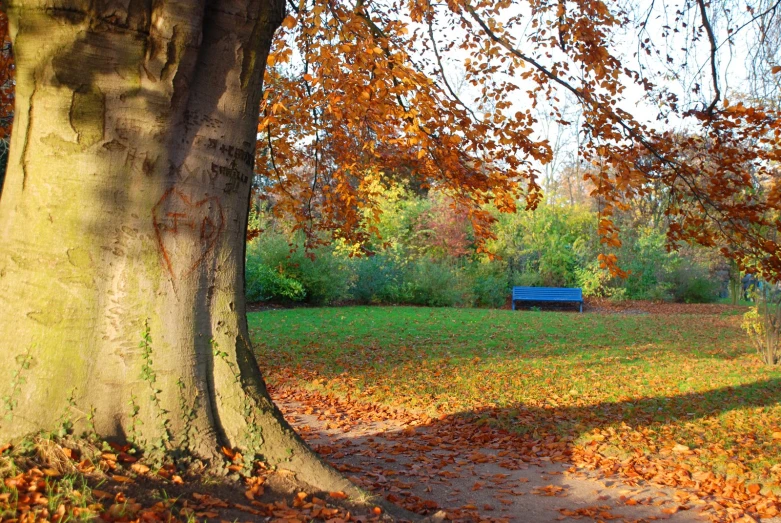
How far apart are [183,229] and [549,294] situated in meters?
20.4

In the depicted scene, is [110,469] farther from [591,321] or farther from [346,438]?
[591,321]

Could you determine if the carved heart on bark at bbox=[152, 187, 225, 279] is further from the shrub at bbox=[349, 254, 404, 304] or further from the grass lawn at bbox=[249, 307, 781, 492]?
the shrub at bbox=[349, 254, 404, 304]

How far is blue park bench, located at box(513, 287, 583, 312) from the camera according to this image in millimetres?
22406

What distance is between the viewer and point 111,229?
323 centimetres

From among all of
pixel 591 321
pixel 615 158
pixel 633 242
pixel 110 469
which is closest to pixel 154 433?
pixel 110 469

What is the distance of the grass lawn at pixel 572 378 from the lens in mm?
5965

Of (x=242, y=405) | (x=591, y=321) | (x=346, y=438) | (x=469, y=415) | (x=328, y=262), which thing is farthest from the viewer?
(x=328, y=262)

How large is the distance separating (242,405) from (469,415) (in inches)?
155

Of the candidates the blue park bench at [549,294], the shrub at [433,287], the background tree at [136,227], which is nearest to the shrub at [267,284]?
the shrub at [433,287]

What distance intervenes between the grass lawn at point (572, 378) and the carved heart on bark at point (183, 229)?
13.0 feet

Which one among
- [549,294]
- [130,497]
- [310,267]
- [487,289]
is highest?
[310,267]

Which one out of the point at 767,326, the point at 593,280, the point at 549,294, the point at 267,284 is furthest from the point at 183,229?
the point at 593,280

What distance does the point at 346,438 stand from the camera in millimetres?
6328

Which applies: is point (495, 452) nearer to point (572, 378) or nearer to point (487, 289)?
point (572, 378)
